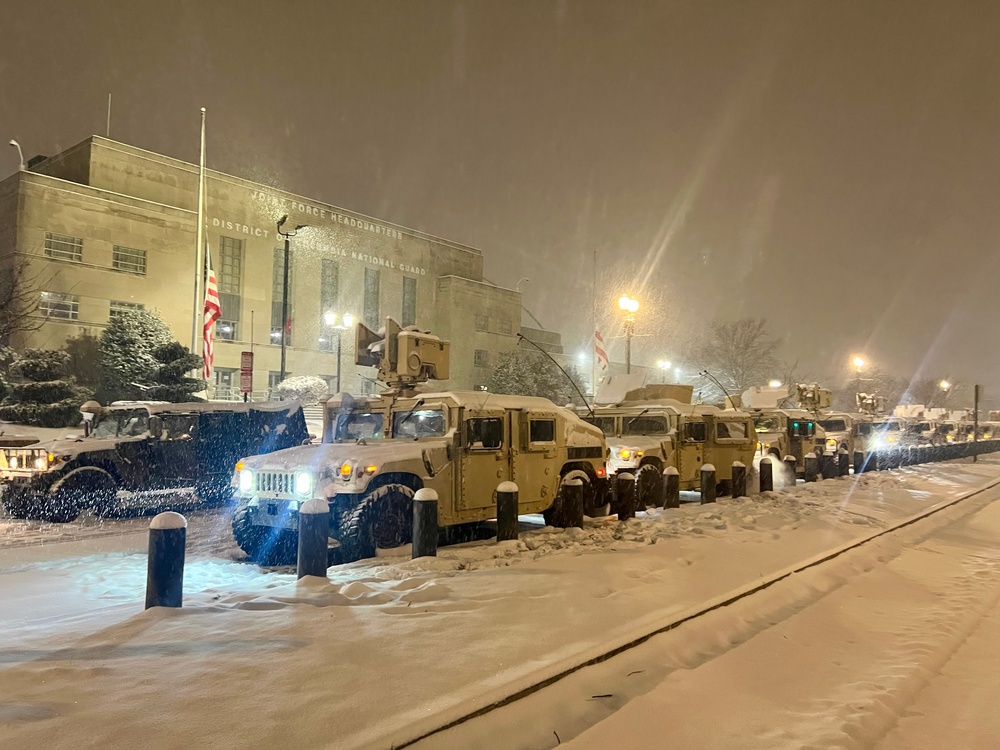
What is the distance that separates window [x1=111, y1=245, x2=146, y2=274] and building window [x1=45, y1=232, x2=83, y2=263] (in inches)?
60.7

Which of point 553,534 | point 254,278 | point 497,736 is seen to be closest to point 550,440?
point 553,534

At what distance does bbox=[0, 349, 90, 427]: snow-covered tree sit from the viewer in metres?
22.8

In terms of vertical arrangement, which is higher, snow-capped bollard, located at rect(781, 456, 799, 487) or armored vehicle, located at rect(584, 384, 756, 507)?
armored vehicle, located at rect(584, 384, 756, 507)

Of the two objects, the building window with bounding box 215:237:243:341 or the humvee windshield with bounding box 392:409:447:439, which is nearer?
the humvee windshield with bounding box 392:409:447:439

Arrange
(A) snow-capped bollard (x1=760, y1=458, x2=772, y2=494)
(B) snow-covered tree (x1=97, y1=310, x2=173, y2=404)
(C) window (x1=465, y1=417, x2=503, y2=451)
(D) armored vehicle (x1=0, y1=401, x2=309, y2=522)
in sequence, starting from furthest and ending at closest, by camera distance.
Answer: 1. (B) snow-covered tree (x1=97, y1=310, x2=173, y2=404)
2. (A) snow-capped bollard (x1=760, y1=458, x2=772, y2=494)
3. (D) armored vehicle (x1=0, y1=401, x2=309, y2=522)
4. (C) window (x1=465, y1=417, x2=503, y2=451)

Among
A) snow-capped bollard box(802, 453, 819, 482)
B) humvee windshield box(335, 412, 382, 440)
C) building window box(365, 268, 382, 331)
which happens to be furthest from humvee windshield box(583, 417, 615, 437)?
building window box(365, 268, 382, 331)

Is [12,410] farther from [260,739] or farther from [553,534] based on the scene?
[260,739]

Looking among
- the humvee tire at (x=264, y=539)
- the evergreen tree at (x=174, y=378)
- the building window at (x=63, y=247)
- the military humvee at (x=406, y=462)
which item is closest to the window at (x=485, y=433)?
the military humvee at (x=406, y=462)

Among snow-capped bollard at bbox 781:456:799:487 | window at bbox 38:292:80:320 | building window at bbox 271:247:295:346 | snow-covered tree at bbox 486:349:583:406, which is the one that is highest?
building window at bbox 271:247:295:346

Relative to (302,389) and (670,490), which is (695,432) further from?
(302,389)

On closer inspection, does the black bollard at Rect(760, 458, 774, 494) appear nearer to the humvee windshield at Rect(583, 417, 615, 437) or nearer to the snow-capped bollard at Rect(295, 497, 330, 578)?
the humvee windshield at Rect(583, 417, 615, 437)

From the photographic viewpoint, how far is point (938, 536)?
33.5 feet

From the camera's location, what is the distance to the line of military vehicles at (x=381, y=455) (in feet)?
25.7

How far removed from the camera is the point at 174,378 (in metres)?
26.7
